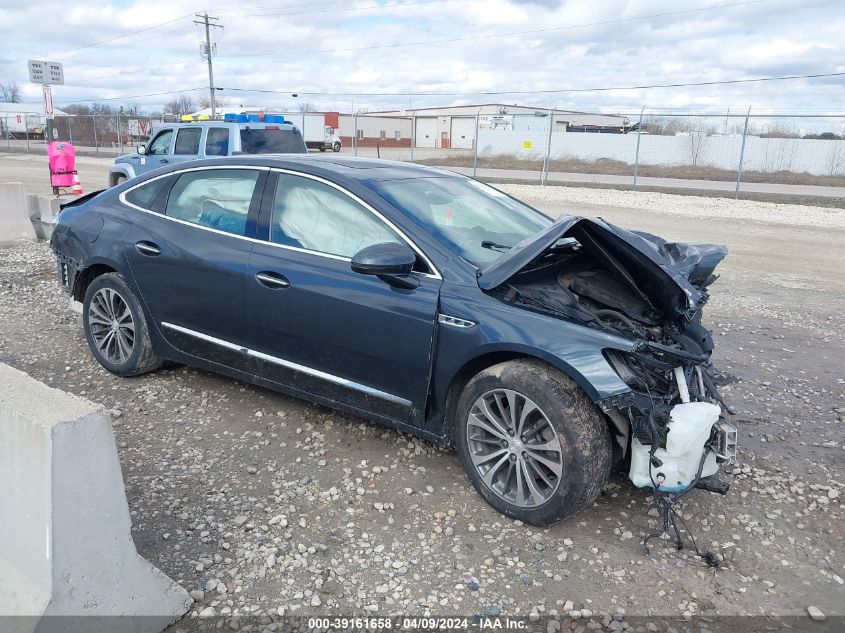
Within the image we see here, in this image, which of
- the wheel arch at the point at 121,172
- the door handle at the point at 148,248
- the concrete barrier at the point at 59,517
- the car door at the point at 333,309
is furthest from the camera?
the wheel arch at the point at 121,172

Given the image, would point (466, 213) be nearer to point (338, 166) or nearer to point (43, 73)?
point (338, 166)

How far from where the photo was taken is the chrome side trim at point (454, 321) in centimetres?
343

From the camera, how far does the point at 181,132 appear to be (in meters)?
13.9

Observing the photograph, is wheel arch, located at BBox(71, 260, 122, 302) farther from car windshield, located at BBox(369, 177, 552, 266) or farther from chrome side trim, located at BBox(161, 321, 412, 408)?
car windshield, located at BBox(369, 177, 552, 266)

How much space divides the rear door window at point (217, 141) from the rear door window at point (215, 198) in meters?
8.80

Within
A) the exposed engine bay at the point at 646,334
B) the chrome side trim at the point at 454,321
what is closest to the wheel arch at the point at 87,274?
the chrome side trim at the point at 454,321

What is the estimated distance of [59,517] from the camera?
224 cm

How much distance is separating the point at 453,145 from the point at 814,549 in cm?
5304

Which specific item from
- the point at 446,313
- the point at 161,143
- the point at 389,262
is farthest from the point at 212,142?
the point at 446,313

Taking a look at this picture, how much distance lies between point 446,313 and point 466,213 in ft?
3.23

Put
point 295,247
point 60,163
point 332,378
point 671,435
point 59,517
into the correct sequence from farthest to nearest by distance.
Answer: point 60,163 < point 295,247 < point 332,378 < point 671,435 < point 59,517

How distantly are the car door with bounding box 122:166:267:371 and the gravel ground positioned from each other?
0.55 metres

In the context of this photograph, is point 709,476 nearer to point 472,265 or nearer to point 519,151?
point 472,265

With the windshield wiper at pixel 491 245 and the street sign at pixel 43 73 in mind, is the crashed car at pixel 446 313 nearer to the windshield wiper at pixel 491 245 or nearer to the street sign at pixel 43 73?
the windshield wiper at pixel 491 245
